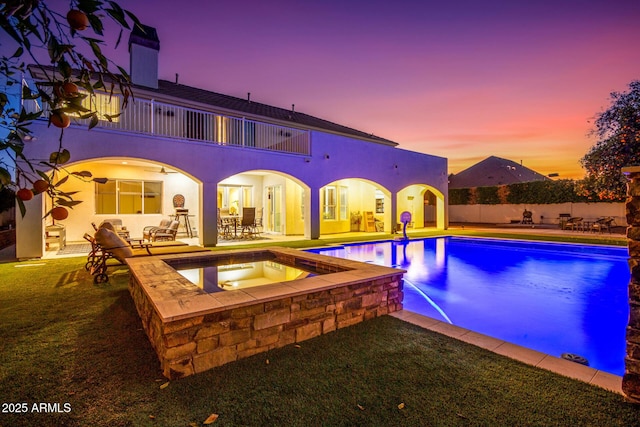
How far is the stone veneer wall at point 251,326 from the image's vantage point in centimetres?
257

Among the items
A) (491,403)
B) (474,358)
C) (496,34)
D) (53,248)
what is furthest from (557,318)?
(53,248)

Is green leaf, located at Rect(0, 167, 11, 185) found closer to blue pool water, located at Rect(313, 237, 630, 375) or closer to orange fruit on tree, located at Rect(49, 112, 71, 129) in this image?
orange fruit on tree, located at Rect(49, 112, 71, 129)

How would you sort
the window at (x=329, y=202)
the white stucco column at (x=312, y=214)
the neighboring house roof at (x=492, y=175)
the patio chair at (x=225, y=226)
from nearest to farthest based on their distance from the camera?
the white stucco column at (x=312, y=214) → the patio chair at (x=225, y=226) → the window at (x=329, y=202) → the neighboring house roof at (x=492, y=175)

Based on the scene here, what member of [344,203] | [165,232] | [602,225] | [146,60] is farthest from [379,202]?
[146,60]

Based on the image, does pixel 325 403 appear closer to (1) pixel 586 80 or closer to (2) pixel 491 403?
(2) pixel 491 403

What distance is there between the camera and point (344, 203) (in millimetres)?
16734

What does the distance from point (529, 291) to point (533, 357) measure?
4.23 meters

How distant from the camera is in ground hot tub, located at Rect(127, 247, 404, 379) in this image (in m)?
2.60

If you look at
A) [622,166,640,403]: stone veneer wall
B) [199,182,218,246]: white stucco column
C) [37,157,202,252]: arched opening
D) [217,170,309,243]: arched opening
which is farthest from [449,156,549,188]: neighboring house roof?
[622,166,640,403]: stone veneer wall

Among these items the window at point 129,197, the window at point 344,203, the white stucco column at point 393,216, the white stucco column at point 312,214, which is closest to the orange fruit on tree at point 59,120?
the white stucco column at point 312,214

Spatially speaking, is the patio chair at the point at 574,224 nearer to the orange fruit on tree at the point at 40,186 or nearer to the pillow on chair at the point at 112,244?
the pillow on chair at the point at 112,244

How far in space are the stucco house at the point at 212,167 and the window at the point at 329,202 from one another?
5 cm

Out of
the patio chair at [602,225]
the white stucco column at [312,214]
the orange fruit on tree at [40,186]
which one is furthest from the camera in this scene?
the patio chair at [602,225]

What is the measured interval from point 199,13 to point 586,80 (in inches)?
506
